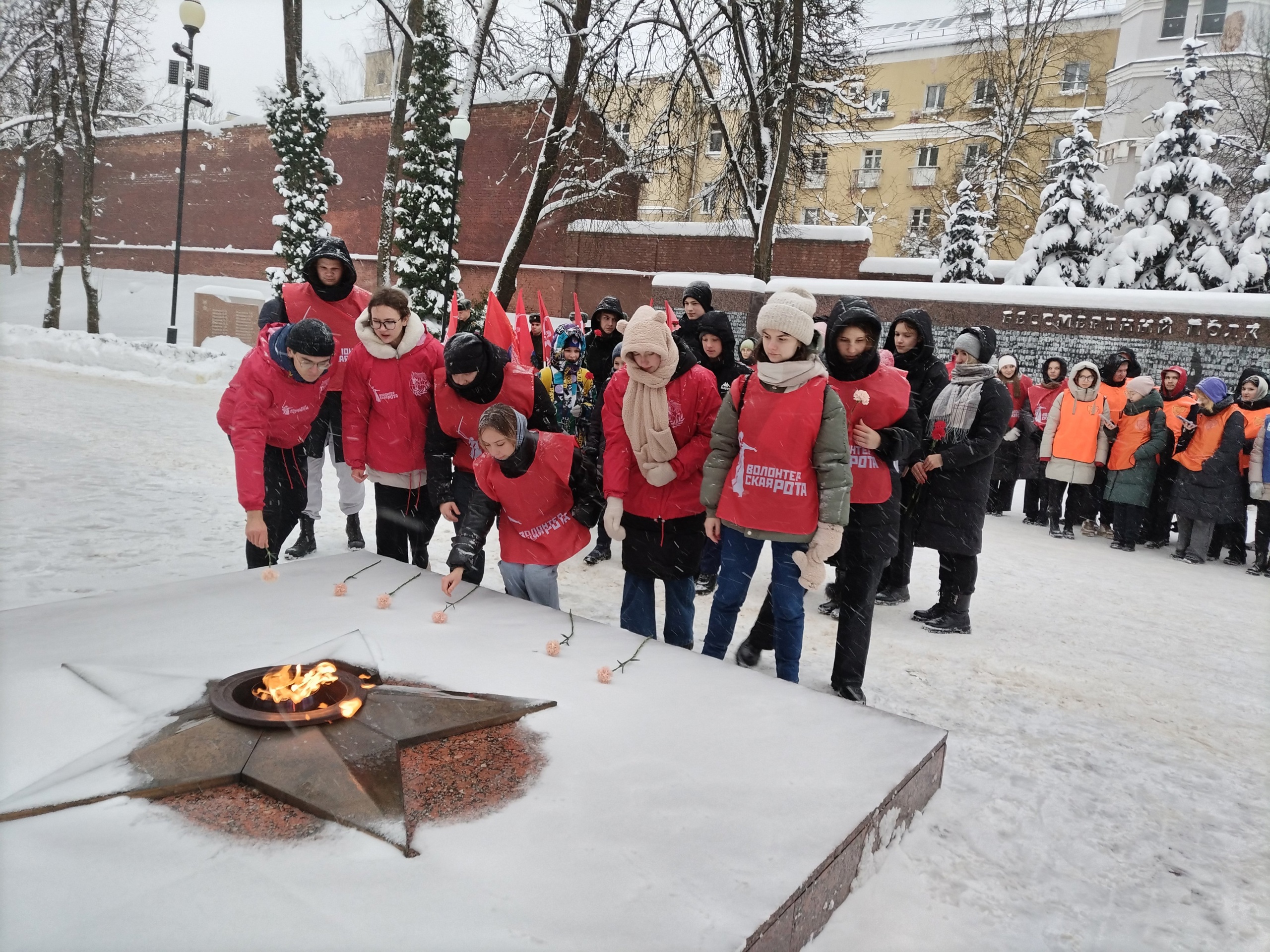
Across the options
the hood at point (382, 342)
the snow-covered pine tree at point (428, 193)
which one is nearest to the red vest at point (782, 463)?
the hood at point (382, 342)

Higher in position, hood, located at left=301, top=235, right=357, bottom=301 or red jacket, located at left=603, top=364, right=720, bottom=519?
hood, located at left=301, top=235, right=357, bottom=301

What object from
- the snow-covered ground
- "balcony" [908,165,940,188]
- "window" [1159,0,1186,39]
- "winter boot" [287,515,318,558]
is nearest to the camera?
the snow-covered ground

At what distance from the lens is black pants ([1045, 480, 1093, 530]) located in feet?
28.7

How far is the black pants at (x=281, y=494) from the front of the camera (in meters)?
4.51

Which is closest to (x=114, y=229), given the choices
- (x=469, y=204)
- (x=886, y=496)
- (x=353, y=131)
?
(x=353, y=131)

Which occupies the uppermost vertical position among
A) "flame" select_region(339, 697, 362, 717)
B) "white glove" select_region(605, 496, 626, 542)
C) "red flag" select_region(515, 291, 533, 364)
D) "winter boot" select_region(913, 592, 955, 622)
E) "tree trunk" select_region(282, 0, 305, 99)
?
"tree trunk" select_region(282, 0, 305, 99)

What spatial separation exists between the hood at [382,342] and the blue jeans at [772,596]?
207 centimetres

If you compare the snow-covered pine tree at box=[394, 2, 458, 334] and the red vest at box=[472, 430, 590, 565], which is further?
the snow-covered pine tree at box=[394, 2, 458, 334]

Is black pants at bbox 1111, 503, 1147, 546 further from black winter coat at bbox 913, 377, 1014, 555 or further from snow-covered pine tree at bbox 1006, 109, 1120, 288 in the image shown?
snow-covered pine tree at bbox 1006, 109, 1120, 288

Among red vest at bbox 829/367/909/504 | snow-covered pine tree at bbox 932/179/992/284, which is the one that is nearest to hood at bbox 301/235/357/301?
red vest at bbox 829/367/909/504

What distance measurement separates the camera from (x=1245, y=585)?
7.07 m

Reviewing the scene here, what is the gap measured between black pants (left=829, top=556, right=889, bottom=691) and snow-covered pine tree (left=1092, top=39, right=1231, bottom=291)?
54.8ft

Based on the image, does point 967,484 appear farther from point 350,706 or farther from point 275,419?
point 275,419

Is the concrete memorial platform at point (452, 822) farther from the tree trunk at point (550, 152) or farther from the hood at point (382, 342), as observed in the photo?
the tree trunk at point (550, 152)
